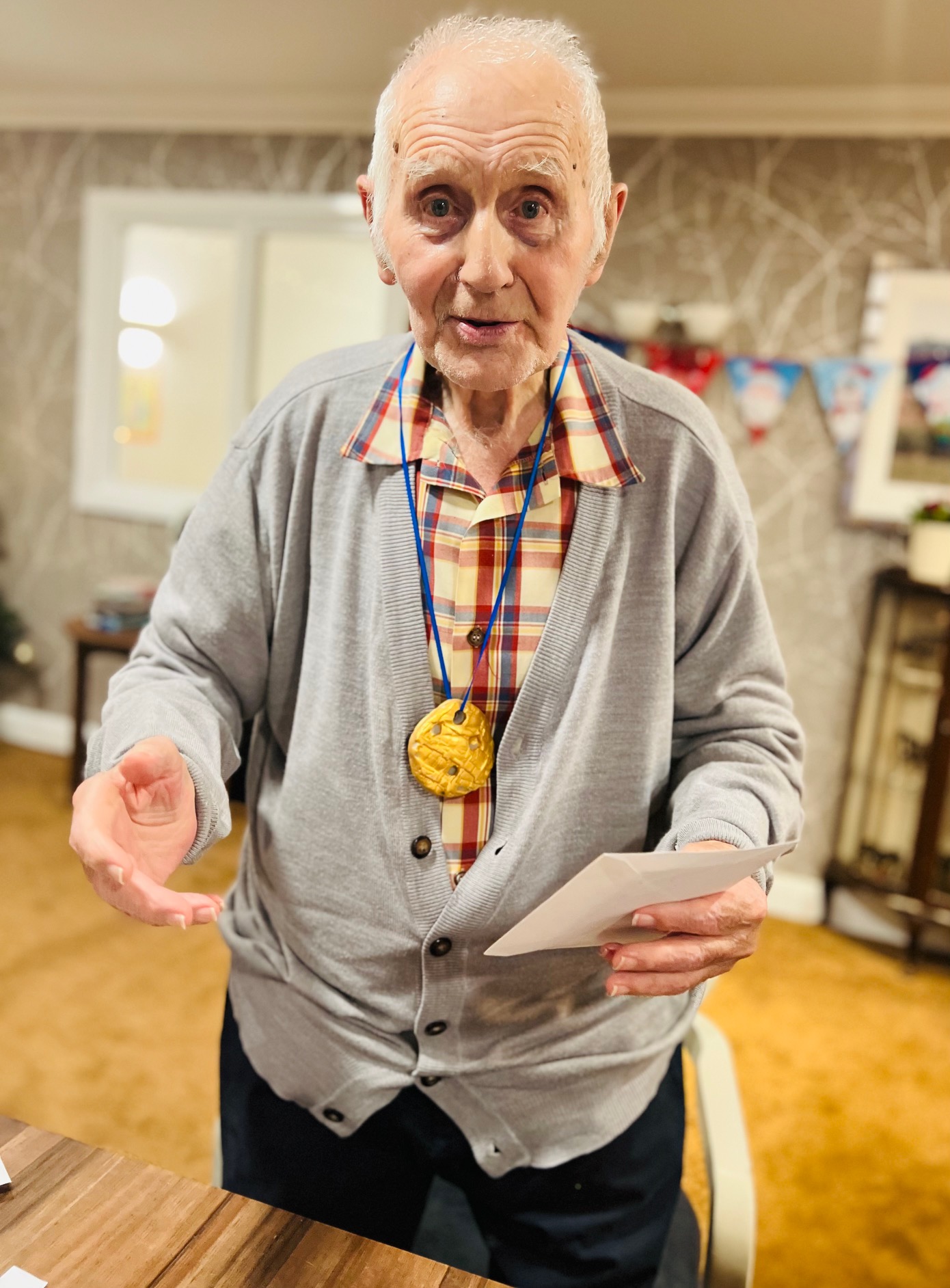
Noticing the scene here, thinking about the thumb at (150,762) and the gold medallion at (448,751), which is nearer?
the thumb at (150,762)

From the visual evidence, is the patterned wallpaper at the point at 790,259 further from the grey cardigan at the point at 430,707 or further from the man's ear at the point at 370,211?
the man's ear at the point at 370,211

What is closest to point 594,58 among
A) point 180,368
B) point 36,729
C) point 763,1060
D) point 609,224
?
point 609,224

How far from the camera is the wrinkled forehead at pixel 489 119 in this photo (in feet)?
2.52

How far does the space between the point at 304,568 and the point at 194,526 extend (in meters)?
0.11

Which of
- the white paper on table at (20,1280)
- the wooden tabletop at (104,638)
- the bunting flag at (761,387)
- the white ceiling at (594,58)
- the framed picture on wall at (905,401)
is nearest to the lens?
the white paper on table at (20,1280)

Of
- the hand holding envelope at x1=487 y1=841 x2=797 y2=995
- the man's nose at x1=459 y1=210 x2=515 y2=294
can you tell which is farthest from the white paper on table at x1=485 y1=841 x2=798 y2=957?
the man's nose at x1=459 y1=210 x2=515 y2=294

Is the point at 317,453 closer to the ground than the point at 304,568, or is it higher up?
higher up

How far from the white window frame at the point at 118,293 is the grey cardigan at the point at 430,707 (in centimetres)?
288

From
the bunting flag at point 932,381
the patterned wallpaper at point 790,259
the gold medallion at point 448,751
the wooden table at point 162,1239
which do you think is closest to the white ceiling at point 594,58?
the patterned wallpaper at point 790,259

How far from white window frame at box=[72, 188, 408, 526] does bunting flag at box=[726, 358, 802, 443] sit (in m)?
1.21

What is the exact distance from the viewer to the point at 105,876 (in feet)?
2.29

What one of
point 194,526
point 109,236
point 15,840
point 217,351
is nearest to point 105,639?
point 15,840

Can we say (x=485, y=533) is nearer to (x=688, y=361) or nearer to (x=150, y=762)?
(x=150, y=762)

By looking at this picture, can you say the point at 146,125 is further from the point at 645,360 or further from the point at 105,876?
the point at 105,876
